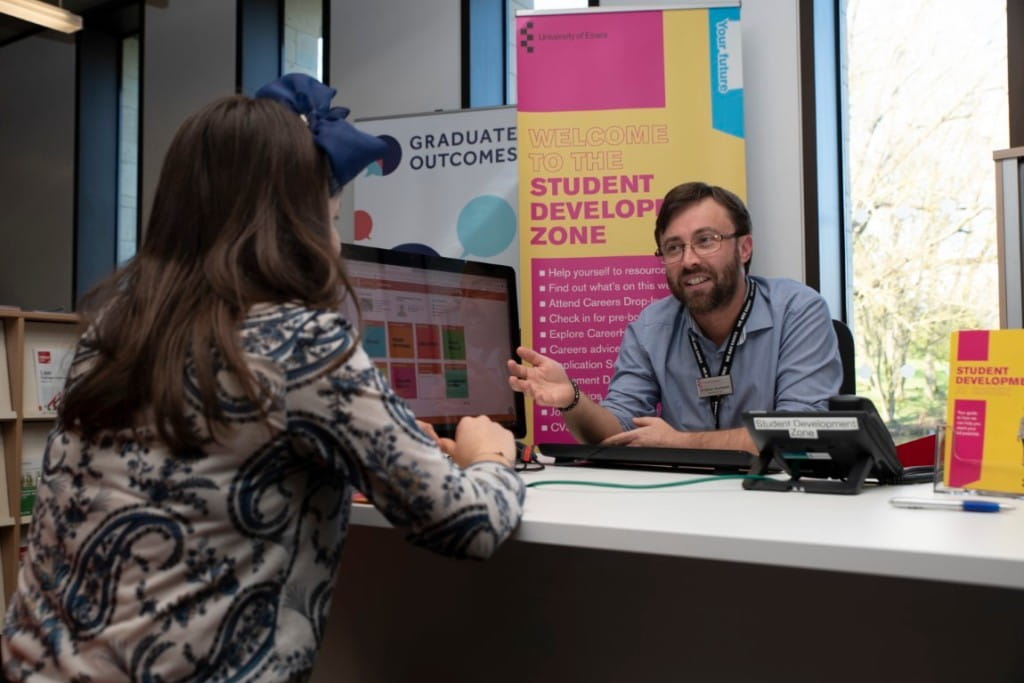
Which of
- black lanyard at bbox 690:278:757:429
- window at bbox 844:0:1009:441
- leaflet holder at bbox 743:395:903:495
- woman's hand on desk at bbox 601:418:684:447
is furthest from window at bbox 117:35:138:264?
leaflet holder at bbox 743:395:903:495

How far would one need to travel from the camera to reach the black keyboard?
1.55 metres

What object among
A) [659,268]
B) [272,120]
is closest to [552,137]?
[659,268]

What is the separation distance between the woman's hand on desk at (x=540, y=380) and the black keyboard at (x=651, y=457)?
0.11 metres

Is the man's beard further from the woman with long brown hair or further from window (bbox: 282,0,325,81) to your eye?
window (bbox: 282,0,325,81)

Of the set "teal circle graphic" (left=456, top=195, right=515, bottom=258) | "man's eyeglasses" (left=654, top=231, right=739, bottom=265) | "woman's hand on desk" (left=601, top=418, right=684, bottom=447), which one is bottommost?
"woman's hand on desk" (left=601, top=418, right=684, bottom=447)

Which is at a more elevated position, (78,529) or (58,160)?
(58,160)

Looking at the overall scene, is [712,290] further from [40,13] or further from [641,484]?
[40,13]

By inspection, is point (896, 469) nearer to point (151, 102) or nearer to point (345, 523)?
point (345, 523)

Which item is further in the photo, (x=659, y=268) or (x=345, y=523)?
(x=659, y=268)

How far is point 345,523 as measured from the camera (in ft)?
3.53

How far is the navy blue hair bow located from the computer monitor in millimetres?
446

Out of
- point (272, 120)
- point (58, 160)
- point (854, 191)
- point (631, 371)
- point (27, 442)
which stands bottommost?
point (27, 442)

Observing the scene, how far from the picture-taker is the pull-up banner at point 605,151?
3617mm

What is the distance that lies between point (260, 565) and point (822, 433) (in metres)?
0.74
